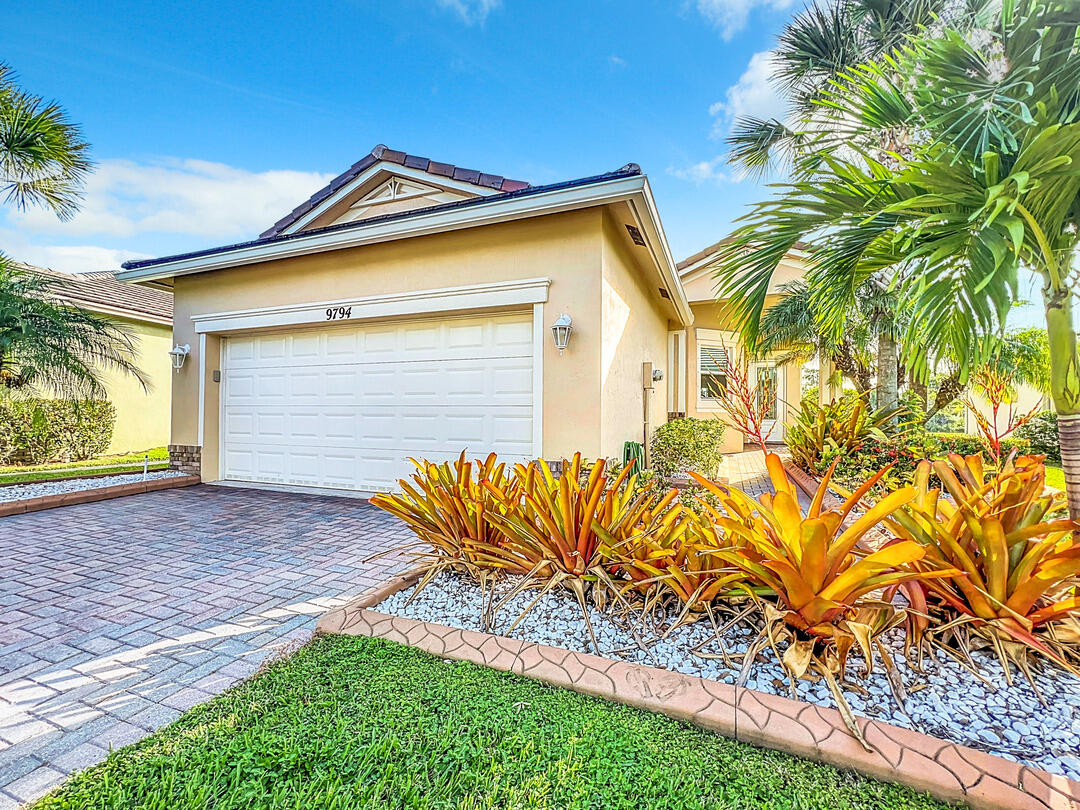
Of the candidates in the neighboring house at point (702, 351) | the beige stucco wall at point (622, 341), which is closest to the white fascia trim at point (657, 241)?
the beige stucco wall at point (622, 341)

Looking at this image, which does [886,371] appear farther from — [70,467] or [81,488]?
[70,467]

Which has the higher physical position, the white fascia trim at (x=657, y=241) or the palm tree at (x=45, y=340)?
the white fascia trim at (x=657, y=241)

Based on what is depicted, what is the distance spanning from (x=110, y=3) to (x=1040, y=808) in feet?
43.4

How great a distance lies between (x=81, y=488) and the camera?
26.3 feet

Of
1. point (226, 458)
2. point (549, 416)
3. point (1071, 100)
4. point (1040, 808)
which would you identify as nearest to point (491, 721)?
point (1040, 808)

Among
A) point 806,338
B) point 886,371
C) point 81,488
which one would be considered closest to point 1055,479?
point 886,371

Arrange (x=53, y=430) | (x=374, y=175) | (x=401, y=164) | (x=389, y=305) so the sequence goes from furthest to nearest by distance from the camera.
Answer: (x=53, y=430) < (x=374, y=175) < (x=401, y=164) < (x=389, y=305)

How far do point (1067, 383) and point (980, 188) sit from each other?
1.30 m

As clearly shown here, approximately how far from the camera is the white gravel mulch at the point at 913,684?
6.75ft

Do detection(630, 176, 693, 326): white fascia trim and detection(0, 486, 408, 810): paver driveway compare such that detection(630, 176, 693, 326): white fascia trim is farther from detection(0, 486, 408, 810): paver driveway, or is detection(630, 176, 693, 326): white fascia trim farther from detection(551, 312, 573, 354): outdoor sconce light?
detection(0, 486, 408, 810): paver driveway

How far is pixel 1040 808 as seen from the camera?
169cm

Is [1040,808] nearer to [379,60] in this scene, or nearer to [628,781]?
[628,781]

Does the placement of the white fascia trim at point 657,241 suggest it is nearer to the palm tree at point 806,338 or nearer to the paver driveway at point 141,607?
the palm tree at point 806,338

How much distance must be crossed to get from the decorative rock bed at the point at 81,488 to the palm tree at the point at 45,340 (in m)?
1.55
